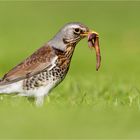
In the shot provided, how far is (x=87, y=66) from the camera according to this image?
20.5 m

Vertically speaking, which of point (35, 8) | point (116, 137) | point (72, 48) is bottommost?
Result: point (116, 137)

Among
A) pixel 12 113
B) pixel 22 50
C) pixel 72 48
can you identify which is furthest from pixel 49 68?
pixel 22 50

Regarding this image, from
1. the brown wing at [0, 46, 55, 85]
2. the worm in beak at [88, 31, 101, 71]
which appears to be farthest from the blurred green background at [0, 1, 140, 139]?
the worm in beak at [88, 31, 101, 71]

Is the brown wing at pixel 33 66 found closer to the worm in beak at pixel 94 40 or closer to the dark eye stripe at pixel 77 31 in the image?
the dark eye stripe at pixel 77 31

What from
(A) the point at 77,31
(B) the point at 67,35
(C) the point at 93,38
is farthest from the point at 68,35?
(C) the point at 93,38

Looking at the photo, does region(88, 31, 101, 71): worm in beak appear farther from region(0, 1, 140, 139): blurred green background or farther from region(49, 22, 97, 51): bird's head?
region(0, 1, 140, 139): blurred green background

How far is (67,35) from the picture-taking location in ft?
42.7

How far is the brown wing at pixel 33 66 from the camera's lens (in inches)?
502

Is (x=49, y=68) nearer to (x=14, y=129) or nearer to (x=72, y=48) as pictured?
(x=72, y=48)

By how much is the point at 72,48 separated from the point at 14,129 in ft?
11.0

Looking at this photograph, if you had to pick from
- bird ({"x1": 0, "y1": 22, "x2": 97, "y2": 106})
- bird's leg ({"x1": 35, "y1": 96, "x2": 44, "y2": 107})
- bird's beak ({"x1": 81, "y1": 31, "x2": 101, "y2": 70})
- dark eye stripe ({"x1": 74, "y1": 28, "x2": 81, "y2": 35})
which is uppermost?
dark eye stripe ({"x1": 74, "y1": 28, "x2": 81, "y2": 35})

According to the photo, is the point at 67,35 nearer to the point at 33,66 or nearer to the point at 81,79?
the point at 33,66

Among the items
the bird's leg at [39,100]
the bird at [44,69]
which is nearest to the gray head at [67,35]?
the bird at [44,69]

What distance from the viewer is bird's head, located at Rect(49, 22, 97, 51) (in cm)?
1296
